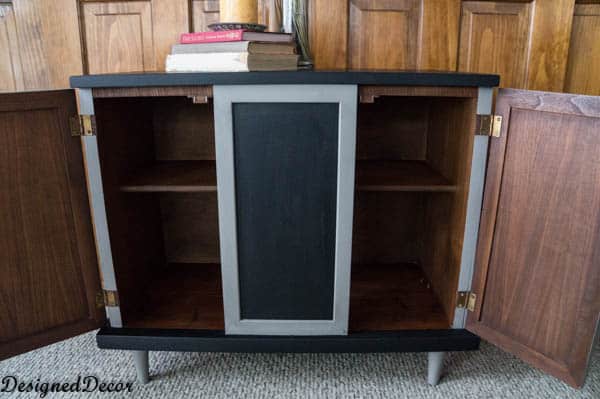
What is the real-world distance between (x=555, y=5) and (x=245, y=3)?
0.85 meters

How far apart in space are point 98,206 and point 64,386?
0.49 metres

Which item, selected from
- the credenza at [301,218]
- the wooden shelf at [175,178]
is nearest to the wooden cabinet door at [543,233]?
the credenza at [301,218]

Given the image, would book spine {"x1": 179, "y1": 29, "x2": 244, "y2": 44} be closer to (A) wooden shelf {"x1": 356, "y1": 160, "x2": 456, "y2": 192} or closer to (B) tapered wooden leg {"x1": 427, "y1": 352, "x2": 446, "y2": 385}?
(A) wooden shelf {"x1": 356, "y1": 160, "x2": 456, "y2": 192}

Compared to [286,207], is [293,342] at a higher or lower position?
lower

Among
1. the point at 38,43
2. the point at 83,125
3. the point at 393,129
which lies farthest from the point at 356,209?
the point at 38,43

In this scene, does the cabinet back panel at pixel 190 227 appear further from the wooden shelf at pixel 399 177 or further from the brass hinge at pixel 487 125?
the brass hinge at pixel 487 125

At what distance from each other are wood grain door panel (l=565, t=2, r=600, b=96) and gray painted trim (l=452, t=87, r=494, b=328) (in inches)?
21.3

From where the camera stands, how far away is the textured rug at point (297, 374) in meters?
1.06

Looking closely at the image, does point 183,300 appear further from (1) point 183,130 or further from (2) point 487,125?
(2) point 487,125

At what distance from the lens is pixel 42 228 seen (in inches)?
36.4

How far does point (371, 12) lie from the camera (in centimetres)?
118

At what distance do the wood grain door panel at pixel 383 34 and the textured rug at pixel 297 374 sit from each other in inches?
32.2

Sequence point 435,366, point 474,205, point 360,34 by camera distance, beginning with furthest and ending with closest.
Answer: point 360,34 → point 435,366 → point 474,205

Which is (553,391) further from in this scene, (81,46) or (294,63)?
(81,46)
